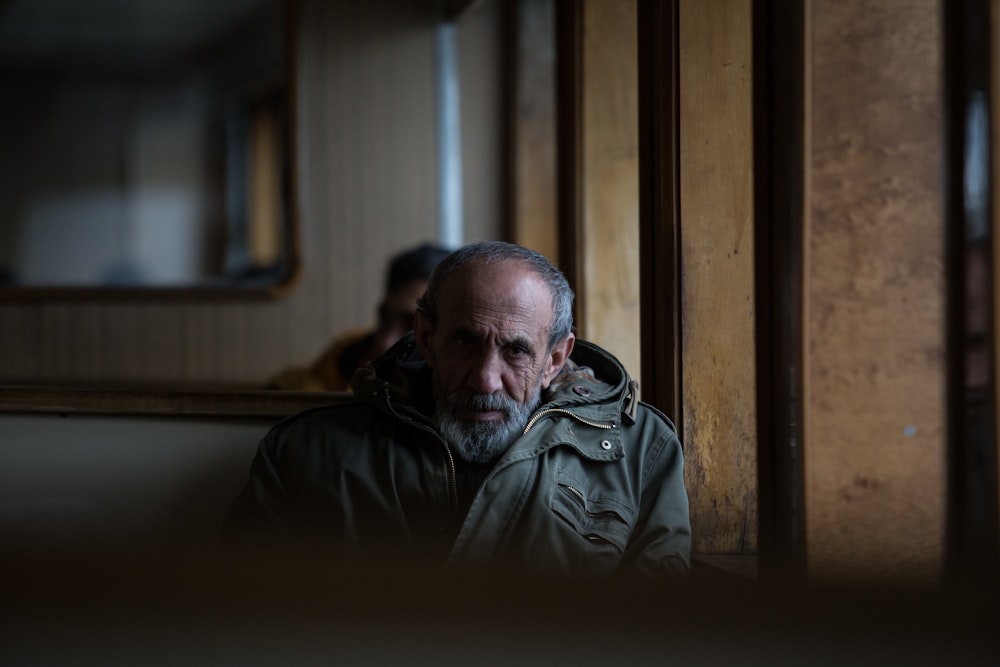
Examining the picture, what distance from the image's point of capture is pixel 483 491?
1.75 meters

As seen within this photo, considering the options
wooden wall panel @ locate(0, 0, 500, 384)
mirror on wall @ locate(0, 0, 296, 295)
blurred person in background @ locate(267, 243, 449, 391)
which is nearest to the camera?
blurred person in background @ locate(267, 243, 449, 391)

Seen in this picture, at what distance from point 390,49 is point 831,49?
12.0 ft

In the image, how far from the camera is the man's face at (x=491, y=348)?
1.86 metres

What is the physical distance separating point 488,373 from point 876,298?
684 millimetres

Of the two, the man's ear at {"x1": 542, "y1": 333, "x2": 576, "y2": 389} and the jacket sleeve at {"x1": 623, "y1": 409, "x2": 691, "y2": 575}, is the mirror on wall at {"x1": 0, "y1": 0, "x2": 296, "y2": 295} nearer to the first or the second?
the man's ear at {"x1": 542, "y1": 333, "x2": 576, "y2": 389}

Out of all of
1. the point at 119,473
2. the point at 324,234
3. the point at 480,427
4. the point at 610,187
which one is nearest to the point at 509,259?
the point at 480,427

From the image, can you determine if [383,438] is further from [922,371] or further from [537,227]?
[537,227]

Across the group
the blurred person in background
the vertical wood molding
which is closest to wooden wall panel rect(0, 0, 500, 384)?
the blurred person in background

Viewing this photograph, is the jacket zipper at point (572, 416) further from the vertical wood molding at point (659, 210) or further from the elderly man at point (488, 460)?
the vertical wood molding at point (659, 210)

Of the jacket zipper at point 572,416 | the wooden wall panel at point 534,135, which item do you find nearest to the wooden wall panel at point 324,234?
the wooden wall panel at point 534,135

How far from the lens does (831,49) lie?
179 centimetres

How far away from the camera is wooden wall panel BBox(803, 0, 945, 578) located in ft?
5.57

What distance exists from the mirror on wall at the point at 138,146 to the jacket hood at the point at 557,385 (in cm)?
334

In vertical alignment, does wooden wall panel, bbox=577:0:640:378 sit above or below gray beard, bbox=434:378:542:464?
above
